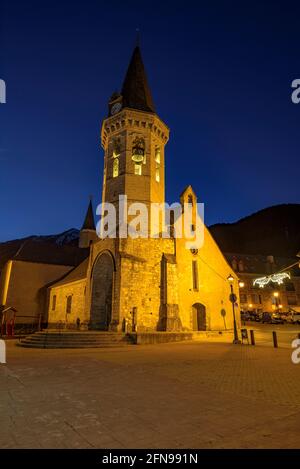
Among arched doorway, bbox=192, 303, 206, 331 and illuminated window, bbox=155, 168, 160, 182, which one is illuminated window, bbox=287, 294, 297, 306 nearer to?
arched doorway, bbox=192, 303, 206, 331

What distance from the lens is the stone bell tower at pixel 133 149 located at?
2298 cm

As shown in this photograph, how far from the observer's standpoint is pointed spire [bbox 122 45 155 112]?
1011 inches

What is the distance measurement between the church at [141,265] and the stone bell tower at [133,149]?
81 millimetres

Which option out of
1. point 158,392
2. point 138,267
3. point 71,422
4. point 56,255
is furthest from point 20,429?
point 56,255

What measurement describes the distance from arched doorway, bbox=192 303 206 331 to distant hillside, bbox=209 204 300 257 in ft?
272

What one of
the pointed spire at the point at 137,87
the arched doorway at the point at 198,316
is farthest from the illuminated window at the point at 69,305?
the pointed spire at the point at 137,87

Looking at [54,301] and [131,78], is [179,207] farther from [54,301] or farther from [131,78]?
[54,301]

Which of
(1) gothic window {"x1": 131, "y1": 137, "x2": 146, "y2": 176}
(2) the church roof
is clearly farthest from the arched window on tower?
(2) the church roof

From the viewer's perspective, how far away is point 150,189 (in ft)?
75.3

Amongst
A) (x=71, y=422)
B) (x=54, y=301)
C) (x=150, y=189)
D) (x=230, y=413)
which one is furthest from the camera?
(x=54, y=301)

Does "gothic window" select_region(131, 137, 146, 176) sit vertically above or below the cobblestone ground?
above

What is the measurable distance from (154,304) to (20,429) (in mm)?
16001

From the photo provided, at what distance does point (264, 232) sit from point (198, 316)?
4199 inches
